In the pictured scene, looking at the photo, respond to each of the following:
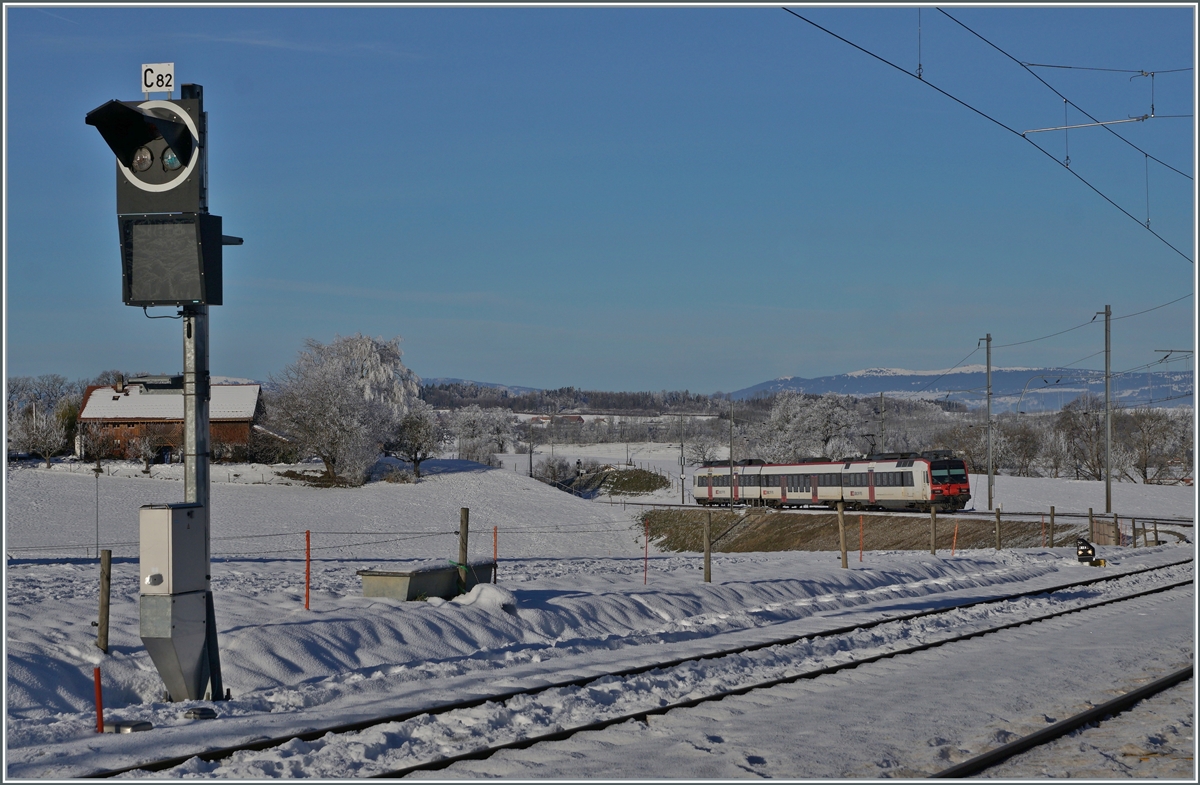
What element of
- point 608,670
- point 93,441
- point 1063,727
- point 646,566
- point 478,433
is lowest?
point 646,566

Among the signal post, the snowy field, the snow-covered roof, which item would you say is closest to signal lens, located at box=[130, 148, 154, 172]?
the signal post

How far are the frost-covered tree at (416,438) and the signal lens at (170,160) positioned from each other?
257ft

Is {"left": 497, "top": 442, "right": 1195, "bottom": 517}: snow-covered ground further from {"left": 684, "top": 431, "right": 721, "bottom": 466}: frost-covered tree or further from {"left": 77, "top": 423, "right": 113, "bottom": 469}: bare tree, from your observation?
{"left": 684, "top": 431, "right": 721, "bottom": 466}: frost-covered tree

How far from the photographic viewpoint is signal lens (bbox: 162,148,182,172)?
11.4 metres

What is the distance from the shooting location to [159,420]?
92812 mm

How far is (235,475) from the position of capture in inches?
3238

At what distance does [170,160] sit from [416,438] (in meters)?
79.8

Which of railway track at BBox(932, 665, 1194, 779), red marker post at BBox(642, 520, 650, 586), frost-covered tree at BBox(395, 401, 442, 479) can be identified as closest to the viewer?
railway track at BBox(932, 665, 1194, 779)

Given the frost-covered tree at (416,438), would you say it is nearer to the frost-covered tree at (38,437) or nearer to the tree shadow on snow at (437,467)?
the tree shadow on snow at (437,467)

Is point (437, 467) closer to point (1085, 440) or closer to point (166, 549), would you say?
point (1085, 440)

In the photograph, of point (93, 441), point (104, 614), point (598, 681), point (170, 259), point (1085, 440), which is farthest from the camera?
point (1085, 440)

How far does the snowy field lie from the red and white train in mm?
29997

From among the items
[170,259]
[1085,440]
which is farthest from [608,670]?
[1085,440]

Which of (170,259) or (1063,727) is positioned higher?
(170,259)
